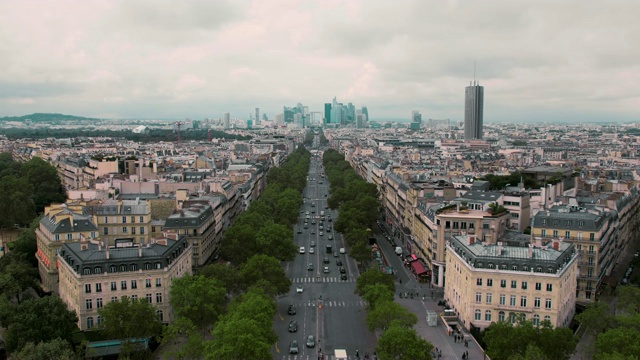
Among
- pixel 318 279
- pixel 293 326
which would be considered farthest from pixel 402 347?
pixel 318 279

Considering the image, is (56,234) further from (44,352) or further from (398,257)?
(398,257)

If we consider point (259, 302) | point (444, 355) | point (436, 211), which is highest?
point (436, 211)

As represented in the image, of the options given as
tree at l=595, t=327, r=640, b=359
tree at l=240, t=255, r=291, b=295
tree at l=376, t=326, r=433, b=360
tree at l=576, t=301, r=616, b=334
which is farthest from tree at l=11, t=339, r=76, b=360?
tree at l=576, t=301, r=616, b=334

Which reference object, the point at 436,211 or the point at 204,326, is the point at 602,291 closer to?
the point at 436,211

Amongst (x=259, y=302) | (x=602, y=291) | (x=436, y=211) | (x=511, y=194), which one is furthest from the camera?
(x=511, y=194)

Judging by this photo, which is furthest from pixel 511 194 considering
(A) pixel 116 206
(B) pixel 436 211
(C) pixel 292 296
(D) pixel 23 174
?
(D) pixel 23 174

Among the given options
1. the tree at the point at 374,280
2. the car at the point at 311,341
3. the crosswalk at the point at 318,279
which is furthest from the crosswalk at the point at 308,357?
the crosswalk at the point at 318,279

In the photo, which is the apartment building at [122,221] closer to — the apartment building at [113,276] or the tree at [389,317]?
the apartment building at [113,276]

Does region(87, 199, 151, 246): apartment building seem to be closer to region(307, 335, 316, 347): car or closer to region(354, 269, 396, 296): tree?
region(354, 269, 396, 296): tree
